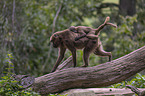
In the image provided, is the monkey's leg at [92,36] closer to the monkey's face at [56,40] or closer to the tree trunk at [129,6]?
the monkey's face at [56,40]

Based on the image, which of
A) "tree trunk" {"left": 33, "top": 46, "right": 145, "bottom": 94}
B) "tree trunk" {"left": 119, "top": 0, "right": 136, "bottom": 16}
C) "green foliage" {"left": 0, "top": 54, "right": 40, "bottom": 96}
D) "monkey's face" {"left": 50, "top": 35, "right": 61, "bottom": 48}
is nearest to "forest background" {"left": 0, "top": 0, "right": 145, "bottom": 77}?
"tree trunk" {"left": 119, "top": 0, "right": 136, "bottom": 16}

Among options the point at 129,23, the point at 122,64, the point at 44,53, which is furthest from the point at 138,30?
the point at 122,64

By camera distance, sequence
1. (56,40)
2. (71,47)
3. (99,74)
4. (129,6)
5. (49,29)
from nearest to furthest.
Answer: (99,74), (71,47), (56,40), (49,29), (129,6)

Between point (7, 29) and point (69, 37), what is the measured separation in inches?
120

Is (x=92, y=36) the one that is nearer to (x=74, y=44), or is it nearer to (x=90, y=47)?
(x=90, y=47)

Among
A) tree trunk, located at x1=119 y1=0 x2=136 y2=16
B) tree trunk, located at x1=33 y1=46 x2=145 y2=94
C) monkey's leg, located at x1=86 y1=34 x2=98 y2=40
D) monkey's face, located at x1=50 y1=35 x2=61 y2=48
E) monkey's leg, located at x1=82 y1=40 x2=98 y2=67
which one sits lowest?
tree trunk, located at x1=33 y1=46 x2=145 y2=94

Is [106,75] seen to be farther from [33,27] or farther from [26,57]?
[33,27]

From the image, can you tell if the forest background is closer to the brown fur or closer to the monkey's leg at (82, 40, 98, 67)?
the brown fur

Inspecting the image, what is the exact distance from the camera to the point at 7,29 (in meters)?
7.09

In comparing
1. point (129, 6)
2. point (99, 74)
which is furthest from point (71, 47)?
point (129, 6)

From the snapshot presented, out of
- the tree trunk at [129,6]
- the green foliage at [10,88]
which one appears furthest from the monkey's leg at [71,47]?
the tree trunk at [129,6]

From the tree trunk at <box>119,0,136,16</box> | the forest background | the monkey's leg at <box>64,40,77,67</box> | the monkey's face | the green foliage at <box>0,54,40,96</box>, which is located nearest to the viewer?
the green foliage at <box>0,54,40,96</box>

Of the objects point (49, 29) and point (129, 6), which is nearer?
point (49, 29)

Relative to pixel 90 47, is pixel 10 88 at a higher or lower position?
lower
